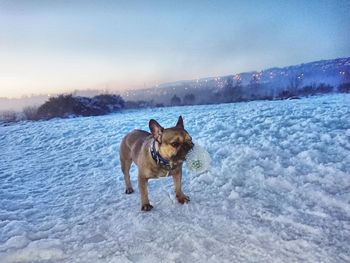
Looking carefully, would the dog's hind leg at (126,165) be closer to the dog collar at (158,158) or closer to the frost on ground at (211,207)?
the frost on ground at (211,207)

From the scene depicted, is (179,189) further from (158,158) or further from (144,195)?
(158,158)

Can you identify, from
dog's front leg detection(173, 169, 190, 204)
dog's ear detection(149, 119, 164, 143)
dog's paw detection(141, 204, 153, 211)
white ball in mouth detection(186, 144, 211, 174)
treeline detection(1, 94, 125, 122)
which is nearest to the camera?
white ball in mouth detection(186, 144, 211, 174)

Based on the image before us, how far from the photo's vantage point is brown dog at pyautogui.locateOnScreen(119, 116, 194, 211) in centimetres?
446

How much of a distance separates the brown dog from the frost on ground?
394 mm

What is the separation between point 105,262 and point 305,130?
6933mm

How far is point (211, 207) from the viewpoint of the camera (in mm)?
4852

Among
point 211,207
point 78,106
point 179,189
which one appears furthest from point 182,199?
point 78,106

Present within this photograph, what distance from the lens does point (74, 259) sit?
12.1 feet

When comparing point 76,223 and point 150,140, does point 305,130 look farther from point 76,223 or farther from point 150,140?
point 76,223

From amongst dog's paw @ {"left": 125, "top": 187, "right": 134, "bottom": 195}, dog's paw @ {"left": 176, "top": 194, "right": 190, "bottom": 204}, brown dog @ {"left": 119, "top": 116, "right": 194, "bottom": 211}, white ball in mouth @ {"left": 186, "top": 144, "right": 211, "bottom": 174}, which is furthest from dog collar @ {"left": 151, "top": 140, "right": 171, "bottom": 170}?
dog's paw @ {"left": 125, "top": 187, "right": 134, "bottom": 195}

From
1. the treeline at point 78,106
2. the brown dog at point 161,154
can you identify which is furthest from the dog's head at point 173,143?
the treeline at point 78,106

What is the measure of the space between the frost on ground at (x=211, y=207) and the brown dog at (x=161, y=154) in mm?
394

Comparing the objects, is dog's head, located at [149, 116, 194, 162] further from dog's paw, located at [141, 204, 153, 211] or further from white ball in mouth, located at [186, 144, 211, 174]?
dog's paw, located at [141, 204, 153, 211]

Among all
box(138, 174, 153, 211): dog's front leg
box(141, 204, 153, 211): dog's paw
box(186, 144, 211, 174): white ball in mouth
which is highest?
box(186, 144, 211, 174): white ball in mouth
